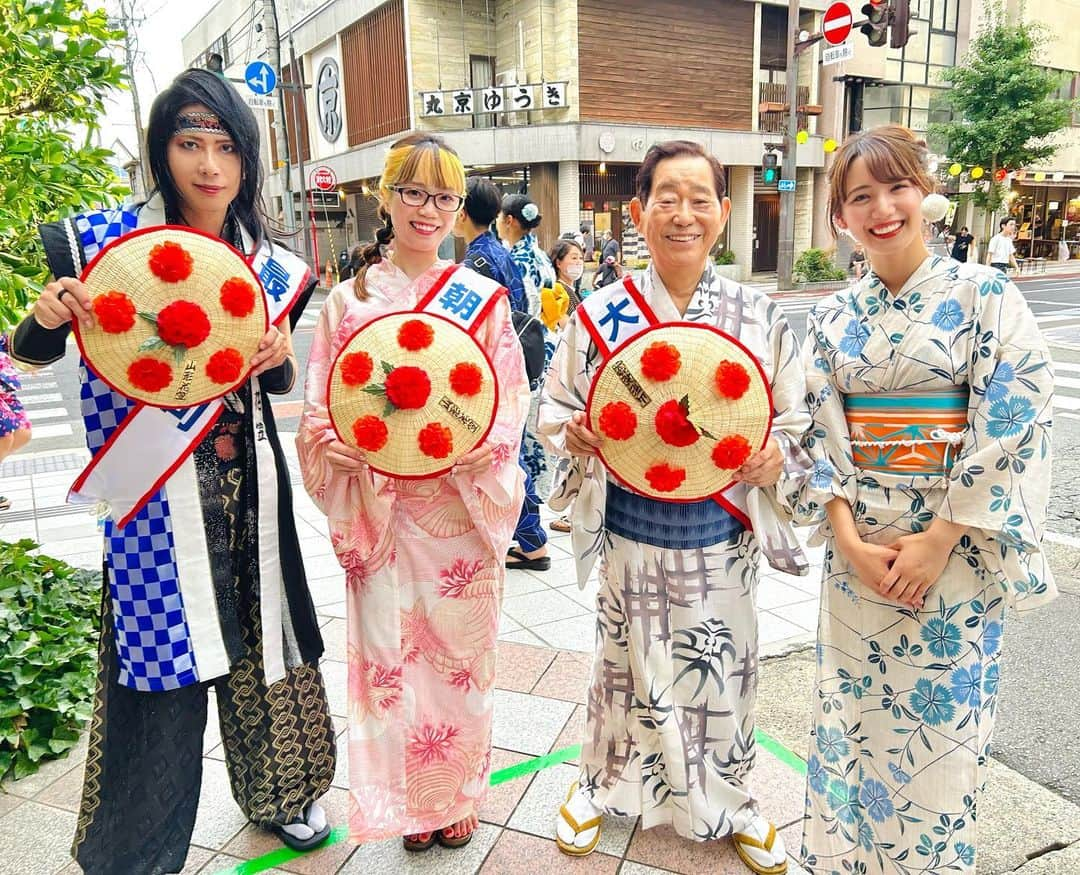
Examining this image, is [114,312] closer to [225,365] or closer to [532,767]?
[225,365]

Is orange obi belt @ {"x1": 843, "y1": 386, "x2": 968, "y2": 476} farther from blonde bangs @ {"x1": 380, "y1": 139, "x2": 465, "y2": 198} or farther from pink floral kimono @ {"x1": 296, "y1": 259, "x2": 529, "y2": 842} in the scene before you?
blonde bangs @ {"x1": 380, "y1": 139, "x2": 465, "y2": 198}

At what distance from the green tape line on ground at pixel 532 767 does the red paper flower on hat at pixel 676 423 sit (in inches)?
47.1

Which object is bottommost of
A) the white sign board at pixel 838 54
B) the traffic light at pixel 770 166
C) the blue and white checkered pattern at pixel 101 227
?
the blue and white checkered pattern at pixel 101 227

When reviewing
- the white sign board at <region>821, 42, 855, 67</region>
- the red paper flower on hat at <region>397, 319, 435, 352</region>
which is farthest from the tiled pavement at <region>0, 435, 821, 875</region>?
the white sign board at <region>821, 42, 855, 67</region>

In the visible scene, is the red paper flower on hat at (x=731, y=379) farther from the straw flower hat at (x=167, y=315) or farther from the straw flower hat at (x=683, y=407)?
the straw flower hat at (x=167, y=315)

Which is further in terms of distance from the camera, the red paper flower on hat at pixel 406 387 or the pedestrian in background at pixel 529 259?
the pedestrian in background at pixel 529 259

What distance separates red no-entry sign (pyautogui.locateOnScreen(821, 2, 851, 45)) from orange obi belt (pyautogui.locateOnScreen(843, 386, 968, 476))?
1410 centimetres

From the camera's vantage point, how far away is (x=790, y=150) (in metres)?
17.5

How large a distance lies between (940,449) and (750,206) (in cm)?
2096

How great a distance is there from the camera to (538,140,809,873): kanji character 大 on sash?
1.93 m

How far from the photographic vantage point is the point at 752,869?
→ 2.10m

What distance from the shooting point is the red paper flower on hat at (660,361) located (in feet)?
5.88

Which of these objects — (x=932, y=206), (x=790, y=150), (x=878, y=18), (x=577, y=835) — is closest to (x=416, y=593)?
(x=577, y=835)

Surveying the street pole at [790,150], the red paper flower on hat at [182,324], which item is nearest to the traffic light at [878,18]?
the street pole at [790,150]
